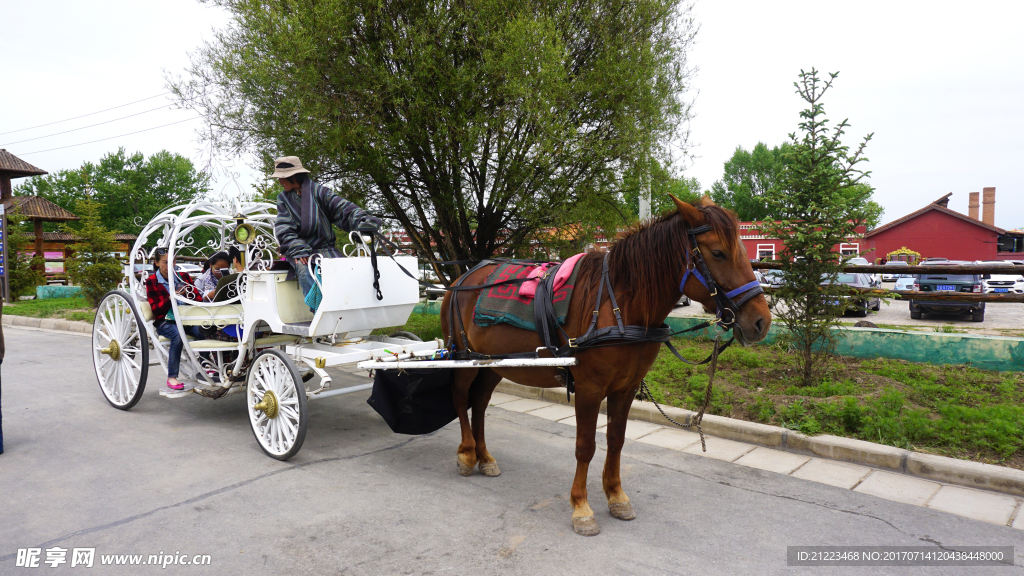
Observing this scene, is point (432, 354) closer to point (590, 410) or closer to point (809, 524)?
point (590, 410)

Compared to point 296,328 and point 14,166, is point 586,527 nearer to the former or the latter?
point 296,328

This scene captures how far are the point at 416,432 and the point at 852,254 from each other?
4.86 m

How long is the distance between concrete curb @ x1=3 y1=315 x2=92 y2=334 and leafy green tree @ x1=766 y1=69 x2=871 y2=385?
14142mm

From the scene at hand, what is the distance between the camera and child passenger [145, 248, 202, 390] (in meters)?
5.82

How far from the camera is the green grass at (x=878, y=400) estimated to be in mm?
4594

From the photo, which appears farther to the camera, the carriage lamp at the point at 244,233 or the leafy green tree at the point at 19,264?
the leafy green tree at the point at 19,264

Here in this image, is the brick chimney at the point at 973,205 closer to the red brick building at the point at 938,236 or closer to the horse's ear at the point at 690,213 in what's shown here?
the red brick building at the point at 938,236

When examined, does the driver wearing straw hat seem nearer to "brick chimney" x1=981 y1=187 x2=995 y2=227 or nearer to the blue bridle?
the blue bridle

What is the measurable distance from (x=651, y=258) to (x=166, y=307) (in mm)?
5058

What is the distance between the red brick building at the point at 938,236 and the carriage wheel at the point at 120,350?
3978cm

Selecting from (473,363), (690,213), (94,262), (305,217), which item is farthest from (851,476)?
(94,262)

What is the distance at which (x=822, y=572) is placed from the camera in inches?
120

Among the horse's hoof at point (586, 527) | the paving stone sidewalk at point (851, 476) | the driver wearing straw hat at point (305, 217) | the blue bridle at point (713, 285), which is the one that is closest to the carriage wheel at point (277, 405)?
the driver wearing straw hat at point (305, 217)

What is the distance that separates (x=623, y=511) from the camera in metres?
3.65
